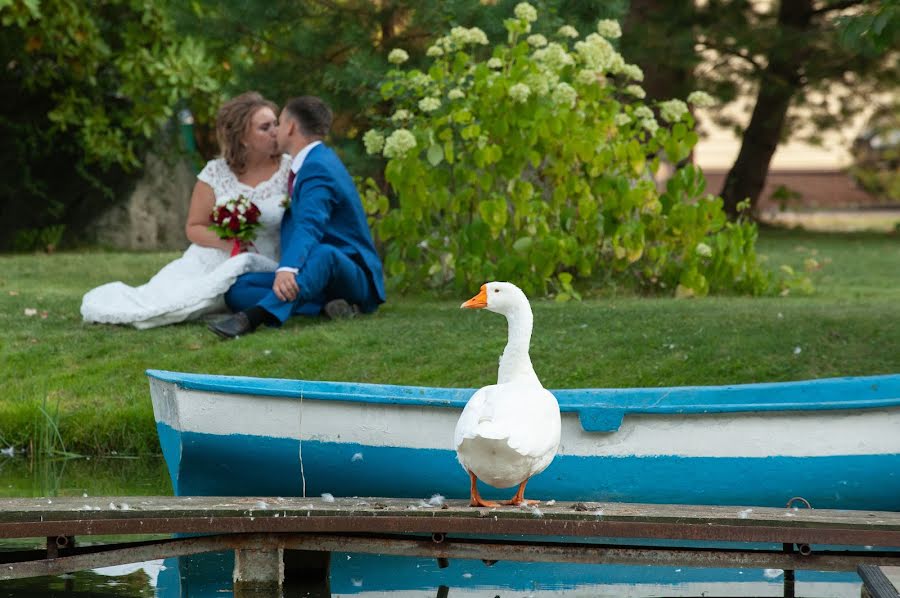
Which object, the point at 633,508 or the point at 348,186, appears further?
the point at 348,186


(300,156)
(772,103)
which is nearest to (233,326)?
(300,156)

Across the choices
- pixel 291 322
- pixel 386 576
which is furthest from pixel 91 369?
pixel 386 576

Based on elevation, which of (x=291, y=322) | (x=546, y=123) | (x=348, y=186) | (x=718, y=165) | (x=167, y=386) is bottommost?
(x=167, y=386)

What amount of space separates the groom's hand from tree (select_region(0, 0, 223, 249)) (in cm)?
610

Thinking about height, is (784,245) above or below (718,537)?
above

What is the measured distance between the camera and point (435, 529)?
4684 mm

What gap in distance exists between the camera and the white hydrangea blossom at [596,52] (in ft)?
30.6

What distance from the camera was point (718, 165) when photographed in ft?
94.7

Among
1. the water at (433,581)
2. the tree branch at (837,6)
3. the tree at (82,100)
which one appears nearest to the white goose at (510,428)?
the water at (433,581)

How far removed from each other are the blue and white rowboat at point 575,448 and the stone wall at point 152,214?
10570 mm

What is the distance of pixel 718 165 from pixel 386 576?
24.5m

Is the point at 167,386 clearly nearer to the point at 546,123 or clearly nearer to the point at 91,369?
the point at 91,369

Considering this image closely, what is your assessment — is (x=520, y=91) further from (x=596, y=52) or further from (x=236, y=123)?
(x=236, y=123)

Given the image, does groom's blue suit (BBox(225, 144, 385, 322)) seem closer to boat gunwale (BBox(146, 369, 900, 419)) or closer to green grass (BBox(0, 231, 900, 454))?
green grass (BBox(0, 231, 900, 454))
